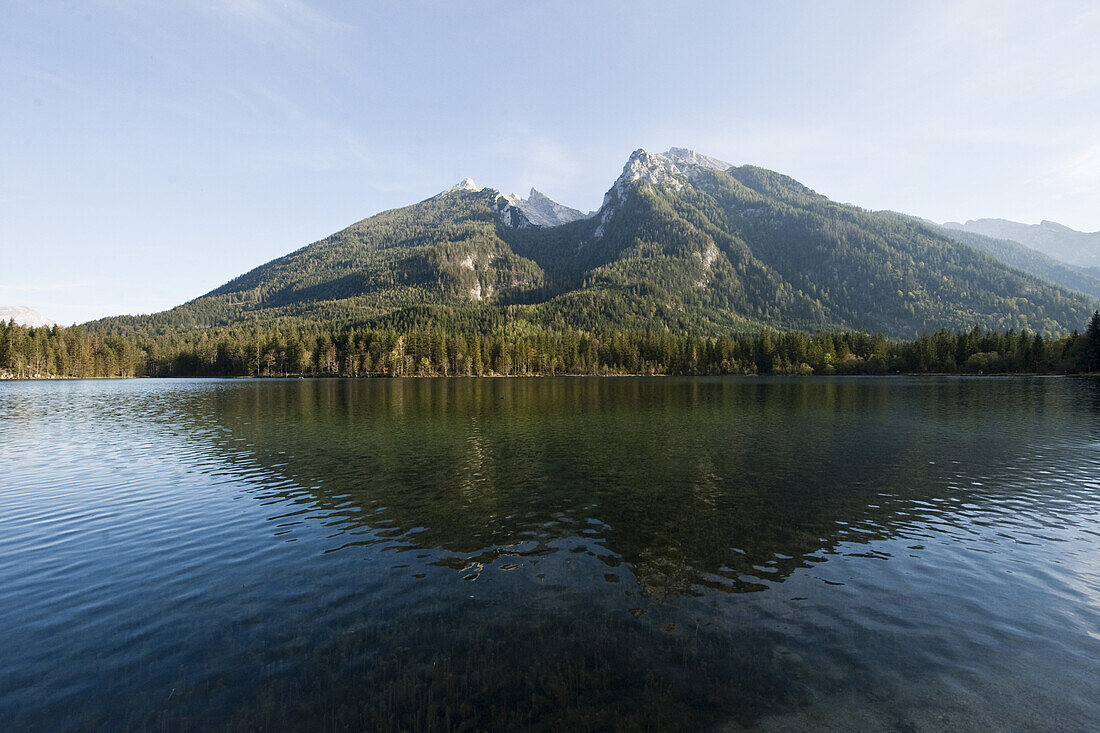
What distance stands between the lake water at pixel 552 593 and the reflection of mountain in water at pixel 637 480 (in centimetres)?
24

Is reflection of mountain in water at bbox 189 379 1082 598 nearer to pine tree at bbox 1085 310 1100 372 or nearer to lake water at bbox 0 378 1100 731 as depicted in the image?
lake water at bbox 0 378 1100 731

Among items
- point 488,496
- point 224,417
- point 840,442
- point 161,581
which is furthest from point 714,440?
point 224,417

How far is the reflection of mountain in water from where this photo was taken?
20.1 m

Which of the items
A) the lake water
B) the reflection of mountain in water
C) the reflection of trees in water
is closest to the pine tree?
the reflection of mountain in water

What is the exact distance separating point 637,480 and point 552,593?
54.1 feet

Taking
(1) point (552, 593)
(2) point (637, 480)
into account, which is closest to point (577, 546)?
(1) point (552, 593)

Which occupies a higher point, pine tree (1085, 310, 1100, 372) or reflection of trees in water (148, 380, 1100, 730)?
pine tree (1085, 310, 1100, 372)

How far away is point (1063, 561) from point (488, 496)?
84.2 feet

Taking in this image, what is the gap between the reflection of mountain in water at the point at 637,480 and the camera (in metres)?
20.1

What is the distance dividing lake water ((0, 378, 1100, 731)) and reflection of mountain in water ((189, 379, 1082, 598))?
242mm

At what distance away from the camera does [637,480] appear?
102ft

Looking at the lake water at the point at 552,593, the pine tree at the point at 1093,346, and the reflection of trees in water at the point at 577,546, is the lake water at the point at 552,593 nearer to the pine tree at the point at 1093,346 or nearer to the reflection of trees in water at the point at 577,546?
the reflection of trees in water at the point at 577,546

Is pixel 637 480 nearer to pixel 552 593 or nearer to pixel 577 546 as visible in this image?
pixel 577 546

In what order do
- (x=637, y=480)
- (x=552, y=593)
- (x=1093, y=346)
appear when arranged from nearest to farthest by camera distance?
(x=552, y=593) < (x=637, y=480) < (x=1093, y=346)
